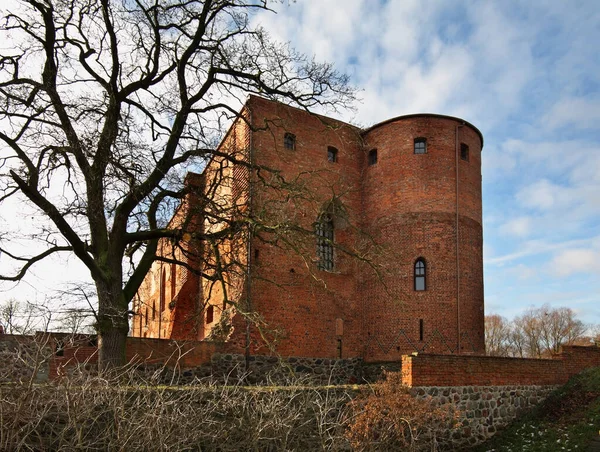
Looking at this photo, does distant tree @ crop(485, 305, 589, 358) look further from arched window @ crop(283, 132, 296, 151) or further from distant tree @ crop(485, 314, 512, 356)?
arched window @ crop(283, 132, 296, 151)

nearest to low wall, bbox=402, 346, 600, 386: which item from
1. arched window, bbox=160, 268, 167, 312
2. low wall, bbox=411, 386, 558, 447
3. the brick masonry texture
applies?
the brick masonry texture

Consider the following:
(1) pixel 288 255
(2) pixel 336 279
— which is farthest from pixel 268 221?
(2) pixel 336 279

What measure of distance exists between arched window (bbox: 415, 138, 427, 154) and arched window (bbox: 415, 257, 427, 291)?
4.00 m

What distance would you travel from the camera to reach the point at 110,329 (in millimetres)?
11211

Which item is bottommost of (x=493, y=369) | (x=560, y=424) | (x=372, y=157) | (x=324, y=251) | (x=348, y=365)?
(x=560, y=424)

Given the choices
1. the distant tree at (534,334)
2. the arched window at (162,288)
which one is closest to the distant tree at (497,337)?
the distant tree at (534,334)

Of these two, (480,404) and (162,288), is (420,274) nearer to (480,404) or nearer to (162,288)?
(480,404)

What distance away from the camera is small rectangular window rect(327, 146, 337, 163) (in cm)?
2078

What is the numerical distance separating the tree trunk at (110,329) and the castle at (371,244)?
6.19 metres

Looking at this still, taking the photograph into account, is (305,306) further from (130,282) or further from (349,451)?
(349,451)

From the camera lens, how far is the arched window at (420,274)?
1938 centimetres

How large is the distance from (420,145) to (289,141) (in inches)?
193

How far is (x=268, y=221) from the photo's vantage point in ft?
41.3

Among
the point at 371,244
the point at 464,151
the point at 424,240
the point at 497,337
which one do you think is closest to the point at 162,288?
the point at 371,244
